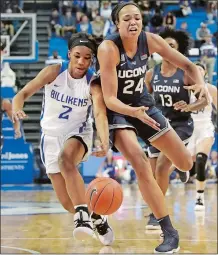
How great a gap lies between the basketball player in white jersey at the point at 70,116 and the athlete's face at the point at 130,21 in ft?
1.81

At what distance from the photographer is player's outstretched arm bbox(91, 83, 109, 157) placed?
5.34 meters

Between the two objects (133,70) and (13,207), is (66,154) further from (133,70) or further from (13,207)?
(13,207)

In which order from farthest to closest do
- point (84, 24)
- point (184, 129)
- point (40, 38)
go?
1. point (40, 38)
2. point (84, 24)
3. point (184, 129)

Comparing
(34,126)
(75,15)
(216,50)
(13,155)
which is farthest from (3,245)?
(75,15)

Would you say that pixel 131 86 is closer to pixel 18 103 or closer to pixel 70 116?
pixel 70 116

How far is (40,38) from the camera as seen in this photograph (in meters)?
21.2

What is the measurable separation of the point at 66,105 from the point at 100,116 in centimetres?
77

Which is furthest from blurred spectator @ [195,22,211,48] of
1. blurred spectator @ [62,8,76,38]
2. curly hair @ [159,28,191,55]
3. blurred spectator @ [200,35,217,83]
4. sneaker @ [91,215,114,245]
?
sneaker @ [91,215,114,245]

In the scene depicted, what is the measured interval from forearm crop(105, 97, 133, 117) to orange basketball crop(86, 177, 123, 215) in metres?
0.78

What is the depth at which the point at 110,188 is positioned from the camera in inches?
227

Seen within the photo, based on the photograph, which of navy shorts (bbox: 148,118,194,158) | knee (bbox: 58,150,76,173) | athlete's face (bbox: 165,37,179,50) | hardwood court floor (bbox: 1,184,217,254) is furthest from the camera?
navy shorts (bbox: 148,118,194,158)

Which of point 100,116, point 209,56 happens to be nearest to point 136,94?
point 100,116

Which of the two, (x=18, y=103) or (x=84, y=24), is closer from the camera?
(x=18, y=103)

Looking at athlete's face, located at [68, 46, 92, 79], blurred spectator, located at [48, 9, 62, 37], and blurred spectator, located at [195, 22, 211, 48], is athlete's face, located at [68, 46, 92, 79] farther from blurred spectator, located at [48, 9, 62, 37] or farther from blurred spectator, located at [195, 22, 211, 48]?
blurred spectator, located at [48, 9, 62, 37]
